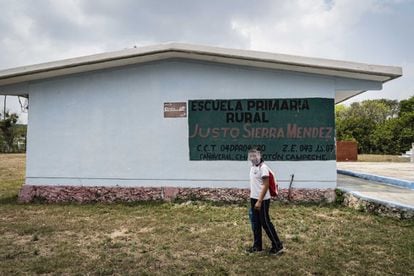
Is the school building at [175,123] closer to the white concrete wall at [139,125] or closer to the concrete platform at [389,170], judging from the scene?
the white concrete wall at [139,125]

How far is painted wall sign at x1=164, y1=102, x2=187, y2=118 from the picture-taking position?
908 cm

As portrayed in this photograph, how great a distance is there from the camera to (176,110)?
29.8 ft

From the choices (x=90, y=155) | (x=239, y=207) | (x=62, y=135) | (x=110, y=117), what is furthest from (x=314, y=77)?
(x=62, y=135)

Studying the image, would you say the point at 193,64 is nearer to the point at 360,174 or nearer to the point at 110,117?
the point at 110,117

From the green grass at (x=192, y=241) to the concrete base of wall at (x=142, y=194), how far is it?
39cm

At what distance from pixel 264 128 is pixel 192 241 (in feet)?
13.2

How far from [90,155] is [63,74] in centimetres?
225

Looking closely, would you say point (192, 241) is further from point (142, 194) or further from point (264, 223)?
point (142, 194)

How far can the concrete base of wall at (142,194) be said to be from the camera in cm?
862

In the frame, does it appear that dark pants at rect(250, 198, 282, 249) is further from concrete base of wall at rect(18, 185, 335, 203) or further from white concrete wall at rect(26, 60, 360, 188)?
white concrete wall at rect(26, 60, 360, 188)

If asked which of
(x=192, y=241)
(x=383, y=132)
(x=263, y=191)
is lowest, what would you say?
(x=192, y=241)

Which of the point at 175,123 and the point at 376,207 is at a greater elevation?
the point at 175,123

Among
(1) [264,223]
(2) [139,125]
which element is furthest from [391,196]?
(2) [139,125]

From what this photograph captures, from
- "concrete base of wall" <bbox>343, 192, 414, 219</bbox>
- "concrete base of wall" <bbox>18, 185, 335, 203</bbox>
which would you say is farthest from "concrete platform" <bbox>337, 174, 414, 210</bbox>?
"concrete base of wall" <bbox>18, 185, 335, 203</bbox>
